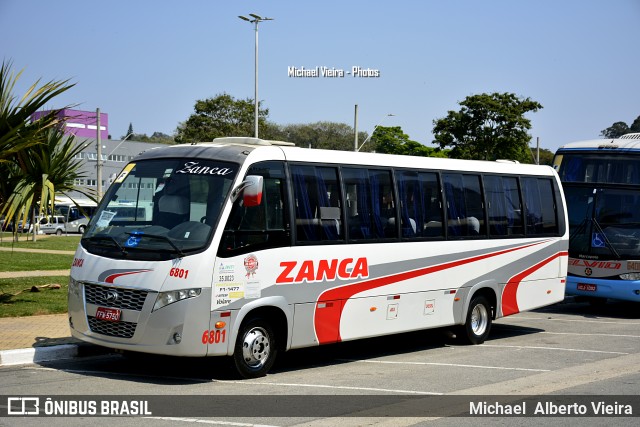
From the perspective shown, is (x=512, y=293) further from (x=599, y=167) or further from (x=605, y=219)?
(x=599, y=167)

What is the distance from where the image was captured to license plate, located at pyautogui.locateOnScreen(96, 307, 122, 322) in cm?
998

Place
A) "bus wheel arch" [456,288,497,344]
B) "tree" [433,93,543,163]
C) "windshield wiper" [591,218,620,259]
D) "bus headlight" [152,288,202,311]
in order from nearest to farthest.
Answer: "bus headlight" [152,288,202,311], "bus wheel arch" [456,288,497,344], "windshield wiper" [591,218,620,259], "tree" [433,93,543,163]

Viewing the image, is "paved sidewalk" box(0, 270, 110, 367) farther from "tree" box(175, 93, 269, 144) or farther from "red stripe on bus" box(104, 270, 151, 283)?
"tree" box(175, 93, 269, 144)

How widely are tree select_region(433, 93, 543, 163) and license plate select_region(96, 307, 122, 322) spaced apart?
4441 centimetres

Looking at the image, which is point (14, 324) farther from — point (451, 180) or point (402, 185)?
point (451, 180)

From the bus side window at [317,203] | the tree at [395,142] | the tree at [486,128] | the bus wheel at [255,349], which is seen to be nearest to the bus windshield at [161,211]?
the bus side window at [317,203]

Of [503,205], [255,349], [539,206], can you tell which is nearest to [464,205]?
[503,205]

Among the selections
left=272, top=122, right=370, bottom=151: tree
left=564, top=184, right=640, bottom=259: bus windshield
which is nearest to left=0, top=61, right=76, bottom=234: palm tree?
left=564, top=184, right=640, bottom=259: bus windshield

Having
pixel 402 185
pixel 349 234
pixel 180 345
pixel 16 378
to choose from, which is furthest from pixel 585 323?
pixel 16 378

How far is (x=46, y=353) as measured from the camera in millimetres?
11359

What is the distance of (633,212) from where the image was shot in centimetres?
1859

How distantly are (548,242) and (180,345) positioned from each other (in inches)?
332

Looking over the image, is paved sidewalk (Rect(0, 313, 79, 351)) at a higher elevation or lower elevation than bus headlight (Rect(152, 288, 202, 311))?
lower

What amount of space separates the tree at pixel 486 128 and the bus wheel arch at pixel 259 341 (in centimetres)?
4333
